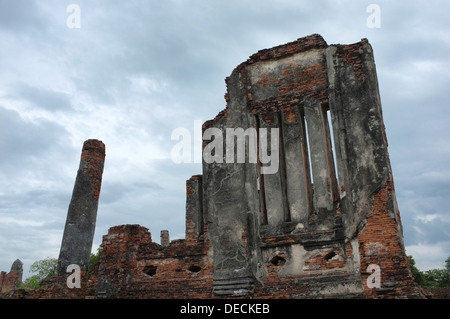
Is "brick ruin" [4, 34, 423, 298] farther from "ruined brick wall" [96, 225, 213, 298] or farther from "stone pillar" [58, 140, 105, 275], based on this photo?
"stone pillar" [58, 140, 105, 275]

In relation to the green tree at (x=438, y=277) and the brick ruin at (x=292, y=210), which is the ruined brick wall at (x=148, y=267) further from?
the green tree at (x=438, y=277)

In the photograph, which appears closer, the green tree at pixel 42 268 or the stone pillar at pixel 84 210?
the stone pillar at pixel 84 210

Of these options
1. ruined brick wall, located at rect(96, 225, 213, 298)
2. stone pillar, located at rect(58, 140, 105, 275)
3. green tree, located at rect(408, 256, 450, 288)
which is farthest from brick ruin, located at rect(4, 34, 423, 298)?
green tree, located at rect(408, 256, 450, 288)

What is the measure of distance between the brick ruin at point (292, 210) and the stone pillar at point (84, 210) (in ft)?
3.38

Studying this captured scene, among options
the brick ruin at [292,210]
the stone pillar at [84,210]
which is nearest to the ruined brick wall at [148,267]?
the brick ruin at [292,210]

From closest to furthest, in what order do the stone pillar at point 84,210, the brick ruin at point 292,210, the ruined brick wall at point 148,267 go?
the brick ruin at point 292,210
the ruined brick wall at point 148,267
the stone pillar at point 84,210

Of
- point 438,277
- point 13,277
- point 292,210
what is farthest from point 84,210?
point 438,277

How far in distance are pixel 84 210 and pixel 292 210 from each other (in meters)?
6.46

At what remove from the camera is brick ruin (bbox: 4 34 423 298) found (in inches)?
291

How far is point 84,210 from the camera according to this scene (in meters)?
11.6

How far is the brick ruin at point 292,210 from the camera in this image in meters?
7.38

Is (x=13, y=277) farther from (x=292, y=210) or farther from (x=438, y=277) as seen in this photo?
(x=438, y=277)

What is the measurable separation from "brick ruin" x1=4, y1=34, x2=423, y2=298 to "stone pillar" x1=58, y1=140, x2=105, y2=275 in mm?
1030
